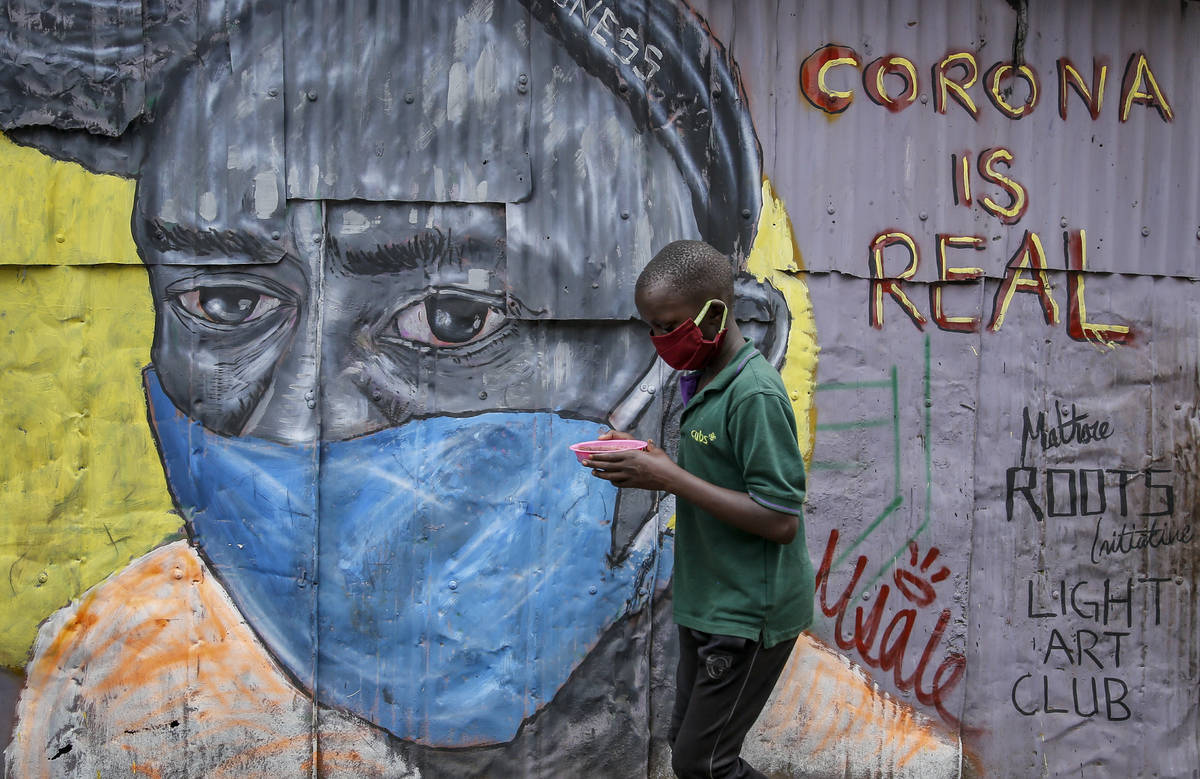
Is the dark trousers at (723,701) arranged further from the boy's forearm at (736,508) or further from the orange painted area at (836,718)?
the orange painted area at (836,718)

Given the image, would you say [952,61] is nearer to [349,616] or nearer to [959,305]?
[959,305]

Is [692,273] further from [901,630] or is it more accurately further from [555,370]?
[901,630]

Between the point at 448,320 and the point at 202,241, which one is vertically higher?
the point at 202,241

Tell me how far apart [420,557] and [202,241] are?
4.79 ft

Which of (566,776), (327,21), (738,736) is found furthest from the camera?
(566,776)

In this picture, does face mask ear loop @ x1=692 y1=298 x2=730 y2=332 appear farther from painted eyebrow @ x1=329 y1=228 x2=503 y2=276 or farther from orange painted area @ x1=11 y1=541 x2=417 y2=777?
orange painted area @ x1=11 y1=541 x2=417 y2=777

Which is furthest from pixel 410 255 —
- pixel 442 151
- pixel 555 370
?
pixel 555 370

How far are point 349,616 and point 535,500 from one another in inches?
33.5

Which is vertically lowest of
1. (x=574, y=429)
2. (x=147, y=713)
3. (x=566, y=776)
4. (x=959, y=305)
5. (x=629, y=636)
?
(x=566, y=776)

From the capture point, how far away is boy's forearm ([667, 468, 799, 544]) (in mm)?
2316

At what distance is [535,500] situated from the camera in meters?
3.62

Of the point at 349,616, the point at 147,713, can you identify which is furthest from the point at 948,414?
the point at 147,713

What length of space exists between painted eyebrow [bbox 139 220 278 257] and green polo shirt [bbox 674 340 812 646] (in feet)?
6.28

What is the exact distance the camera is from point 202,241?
136 inches
